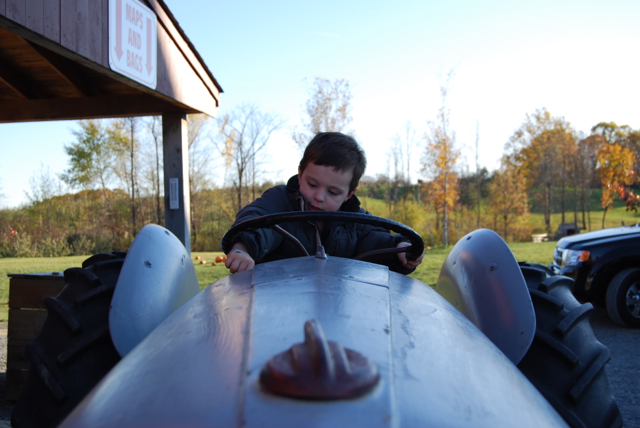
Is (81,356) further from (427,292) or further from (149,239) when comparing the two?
(427,292)

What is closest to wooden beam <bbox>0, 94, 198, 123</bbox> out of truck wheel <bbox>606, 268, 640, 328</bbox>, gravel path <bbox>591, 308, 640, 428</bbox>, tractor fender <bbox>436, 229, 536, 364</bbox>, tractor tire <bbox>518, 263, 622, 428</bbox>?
tractor fender <bbox>436, 229, 536, 364</bbox>

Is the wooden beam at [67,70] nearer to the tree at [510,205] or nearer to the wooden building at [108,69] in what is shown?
the wooden building at [108,69]

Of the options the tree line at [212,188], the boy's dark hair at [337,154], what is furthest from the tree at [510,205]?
the boy's dark hair at [337,154]

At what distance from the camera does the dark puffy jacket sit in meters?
2.07

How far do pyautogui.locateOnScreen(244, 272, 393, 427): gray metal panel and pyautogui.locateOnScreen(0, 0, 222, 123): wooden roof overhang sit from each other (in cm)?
322

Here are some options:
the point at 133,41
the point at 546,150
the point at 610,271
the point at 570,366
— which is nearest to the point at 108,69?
the point at 133,41

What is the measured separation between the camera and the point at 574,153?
1356 inches

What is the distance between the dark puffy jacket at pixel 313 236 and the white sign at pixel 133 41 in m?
2.67

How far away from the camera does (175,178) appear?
5.55 meters

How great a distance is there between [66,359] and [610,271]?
590cm

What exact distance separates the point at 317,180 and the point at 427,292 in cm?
109

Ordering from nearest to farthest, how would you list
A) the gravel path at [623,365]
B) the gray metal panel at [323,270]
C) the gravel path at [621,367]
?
1. the gray metal panel at [323,270]
2. the gravel path at [621,367]
3. the gravel path at [623,365]

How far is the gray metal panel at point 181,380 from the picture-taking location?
613mm

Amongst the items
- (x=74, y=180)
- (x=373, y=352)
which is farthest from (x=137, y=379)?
(x=74, y=180)
